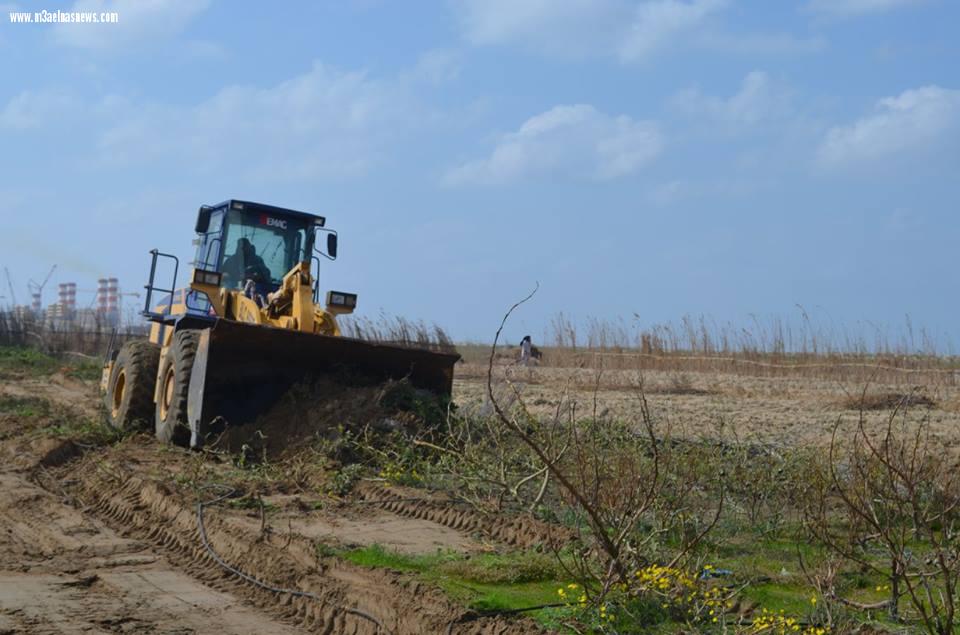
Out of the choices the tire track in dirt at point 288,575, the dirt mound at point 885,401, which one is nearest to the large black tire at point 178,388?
the tire track in dirt at point 288,575

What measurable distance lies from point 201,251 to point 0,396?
5.82 metres

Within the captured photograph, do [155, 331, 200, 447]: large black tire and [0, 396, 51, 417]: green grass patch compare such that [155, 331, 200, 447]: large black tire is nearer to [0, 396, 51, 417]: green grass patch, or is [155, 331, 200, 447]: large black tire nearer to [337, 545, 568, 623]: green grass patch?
[0, 396, 51, 417]: green grass patch

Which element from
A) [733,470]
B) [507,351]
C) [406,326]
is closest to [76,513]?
[733,470]

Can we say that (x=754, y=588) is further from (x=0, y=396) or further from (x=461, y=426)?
(x=0, y=396)

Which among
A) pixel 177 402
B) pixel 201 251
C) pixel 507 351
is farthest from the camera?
pixel 507 351

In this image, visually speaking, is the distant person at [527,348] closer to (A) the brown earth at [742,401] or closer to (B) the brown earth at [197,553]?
(A) the brown earth at [742,401]

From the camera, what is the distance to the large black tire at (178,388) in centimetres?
1144

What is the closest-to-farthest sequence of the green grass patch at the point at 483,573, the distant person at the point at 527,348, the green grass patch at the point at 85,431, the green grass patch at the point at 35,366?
the green grass patch at the point at 483,573 → the green grass patch at the point at 85,431 → the green grass patch at the point at 35,366 → the distant person at the point at 527,348

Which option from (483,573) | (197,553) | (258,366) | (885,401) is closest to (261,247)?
(258,366)

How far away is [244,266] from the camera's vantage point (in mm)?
13555

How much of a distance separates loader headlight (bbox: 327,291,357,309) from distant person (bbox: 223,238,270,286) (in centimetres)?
110

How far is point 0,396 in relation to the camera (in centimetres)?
1764

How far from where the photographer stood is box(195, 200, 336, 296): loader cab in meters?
13.4

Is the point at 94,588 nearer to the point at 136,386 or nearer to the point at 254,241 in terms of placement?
the point at 136,386
